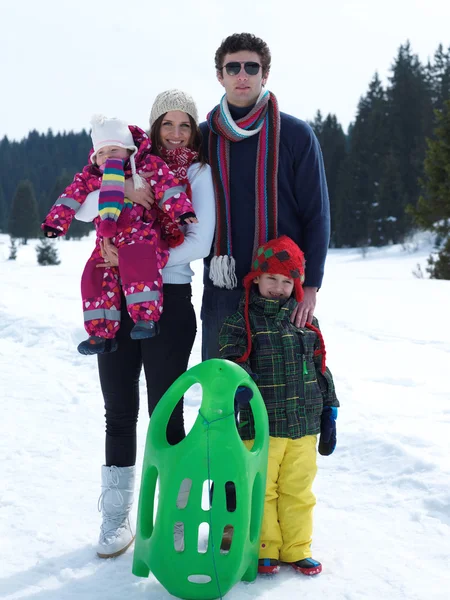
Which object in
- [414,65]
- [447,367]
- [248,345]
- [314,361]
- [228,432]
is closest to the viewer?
[228,432]

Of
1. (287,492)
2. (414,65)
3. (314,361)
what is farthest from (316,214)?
(414,65)

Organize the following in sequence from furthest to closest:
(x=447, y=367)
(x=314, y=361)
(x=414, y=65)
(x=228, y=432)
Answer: (x=414, y=65)
(x=447, y=367)
(x=314, y=361)
(x=228, y=432)

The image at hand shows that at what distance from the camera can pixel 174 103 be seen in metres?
2.71

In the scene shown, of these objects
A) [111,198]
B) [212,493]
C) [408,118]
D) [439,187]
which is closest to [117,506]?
[212,493]

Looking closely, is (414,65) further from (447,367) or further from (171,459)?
(171,459)

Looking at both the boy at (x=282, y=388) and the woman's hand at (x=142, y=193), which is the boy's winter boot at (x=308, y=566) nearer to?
the boy at (x=282, y=388)

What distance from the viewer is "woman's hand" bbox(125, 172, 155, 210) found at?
2.65 metres

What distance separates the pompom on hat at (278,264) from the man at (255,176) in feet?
0.31

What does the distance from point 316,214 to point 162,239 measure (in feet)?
2.37

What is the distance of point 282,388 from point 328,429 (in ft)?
1.06

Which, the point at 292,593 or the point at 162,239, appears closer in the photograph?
the point at 292,593

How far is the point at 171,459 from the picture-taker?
2.23 metres

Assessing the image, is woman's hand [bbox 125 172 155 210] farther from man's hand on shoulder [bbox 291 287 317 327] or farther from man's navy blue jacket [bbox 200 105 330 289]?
man's hand on shoulder [bbox 291 287 317 327]

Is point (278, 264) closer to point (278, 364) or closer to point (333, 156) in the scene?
point (278, 364)
